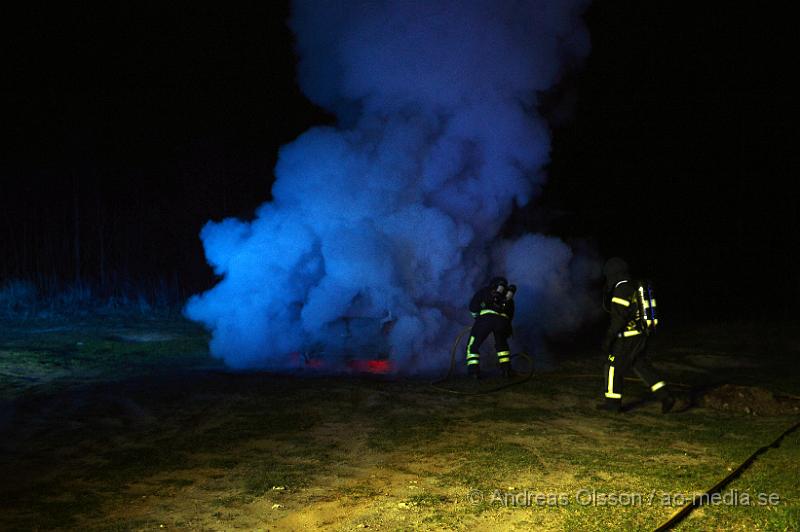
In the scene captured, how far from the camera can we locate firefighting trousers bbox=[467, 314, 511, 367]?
37.9ft

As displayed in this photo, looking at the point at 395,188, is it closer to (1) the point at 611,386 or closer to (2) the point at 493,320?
(2) the point at 493,320

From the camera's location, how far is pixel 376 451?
733 centimetres

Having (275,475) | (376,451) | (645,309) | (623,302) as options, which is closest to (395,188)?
(623,302)

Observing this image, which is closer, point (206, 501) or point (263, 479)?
point (206, 501)

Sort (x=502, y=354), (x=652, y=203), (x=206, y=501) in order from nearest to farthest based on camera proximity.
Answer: (x=206, y=501), (x=502, y=354), (x=652, y=203)

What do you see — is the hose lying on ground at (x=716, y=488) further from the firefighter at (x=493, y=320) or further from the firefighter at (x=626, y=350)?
the firefighter at (x=493, y=320)

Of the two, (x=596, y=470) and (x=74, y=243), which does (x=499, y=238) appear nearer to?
(x=596, y=470)

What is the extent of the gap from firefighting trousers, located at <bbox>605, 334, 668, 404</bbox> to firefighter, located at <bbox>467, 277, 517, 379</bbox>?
2.65 meters

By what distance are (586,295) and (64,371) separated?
10141mm

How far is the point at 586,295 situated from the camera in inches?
603

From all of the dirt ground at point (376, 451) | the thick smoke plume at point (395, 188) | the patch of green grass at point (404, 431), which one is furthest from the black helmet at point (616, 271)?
the thick smoke plume at point (395, 188)

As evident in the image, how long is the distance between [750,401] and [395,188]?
680 centimetres

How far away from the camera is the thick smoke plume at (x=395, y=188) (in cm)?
1304

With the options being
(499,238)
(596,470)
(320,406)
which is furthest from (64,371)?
(596,470)
